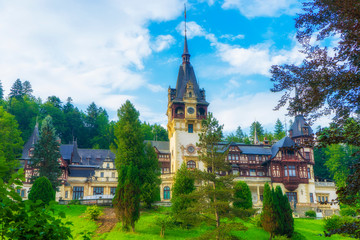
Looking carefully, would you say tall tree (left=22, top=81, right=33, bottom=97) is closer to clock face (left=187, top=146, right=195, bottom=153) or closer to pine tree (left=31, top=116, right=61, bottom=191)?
pine tree (left=31, top=116, right=61, bottom=191)

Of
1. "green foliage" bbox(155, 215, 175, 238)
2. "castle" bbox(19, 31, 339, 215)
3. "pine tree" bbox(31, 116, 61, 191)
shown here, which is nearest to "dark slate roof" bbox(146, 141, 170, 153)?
"castle" bbox(19, 31, 339, 215)

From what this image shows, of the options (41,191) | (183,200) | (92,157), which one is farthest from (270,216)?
(92,157)

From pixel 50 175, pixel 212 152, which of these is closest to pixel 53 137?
pixel 50 175

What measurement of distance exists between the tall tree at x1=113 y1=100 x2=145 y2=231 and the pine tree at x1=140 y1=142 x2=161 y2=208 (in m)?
0.86

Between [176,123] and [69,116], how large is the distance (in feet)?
138

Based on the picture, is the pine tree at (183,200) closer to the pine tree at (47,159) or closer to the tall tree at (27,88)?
the pine tree at (47,159)

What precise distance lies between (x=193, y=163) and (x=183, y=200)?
24.4 meters

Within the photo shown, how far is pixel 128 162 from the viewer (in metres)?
44.9

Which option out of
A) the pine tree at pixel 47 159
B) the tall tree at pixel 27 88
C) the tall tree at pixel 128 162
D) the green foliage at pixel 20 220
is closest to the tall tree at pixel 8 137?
the pine tree at pixel 47 159

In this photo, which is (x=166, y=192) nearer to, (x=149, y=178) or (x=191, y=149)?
(x=191, y=149)

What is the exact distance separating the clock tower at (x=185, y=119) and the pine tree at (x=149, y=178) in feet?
35.7

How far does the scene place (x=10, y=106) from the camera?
80.5 metres

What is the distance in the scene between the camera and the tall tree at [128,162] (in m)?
31.4

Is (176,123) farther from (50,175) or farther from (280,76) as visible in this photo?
(280,76)
